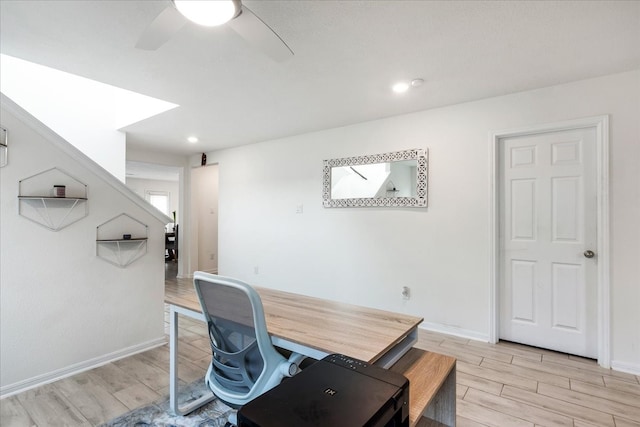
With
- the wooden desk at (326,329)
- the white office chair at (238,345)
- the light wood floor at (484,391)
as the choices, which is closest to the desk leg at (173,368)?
the wooden desk at (326,329)

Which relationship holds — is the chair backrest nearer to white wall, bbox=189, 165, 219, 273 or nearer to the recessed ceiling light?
the recessed ceiling light

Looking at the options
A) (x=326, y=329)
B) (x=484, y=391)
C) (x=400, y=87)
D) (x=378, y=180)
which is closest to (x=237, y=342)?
(x=326, y=329)

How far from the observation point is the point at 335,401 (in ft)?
2.79

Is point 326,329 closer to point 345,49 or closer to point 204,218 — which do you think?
point 345,49

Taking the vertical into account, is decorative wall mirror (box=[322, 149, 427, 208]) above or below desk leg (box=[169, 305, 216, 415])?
above

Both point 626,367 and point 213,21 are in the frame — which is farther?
point 626,367

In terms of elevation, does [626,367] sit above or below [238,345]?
below

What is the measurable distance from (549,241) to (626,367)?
3.45 feet

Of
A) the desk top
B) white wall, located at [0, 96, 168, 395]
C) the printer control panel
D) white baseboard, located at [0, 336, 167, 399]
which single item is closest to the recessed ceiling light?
the desk top

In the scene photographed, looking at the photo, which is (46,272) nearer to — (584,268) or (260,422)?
(260,422)

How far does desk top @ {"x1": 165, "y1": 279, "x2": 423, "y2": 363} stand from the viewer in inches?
48.3

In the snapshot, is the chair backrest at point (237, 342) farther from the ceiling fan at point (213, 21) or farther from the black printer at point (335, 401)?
the ceiling fan at point (213, 21)

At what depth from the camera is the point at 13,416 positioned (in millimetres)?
1835

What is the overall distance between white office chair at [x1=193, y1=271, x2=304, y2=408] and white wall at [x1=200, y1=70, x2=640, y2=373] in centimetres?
228
